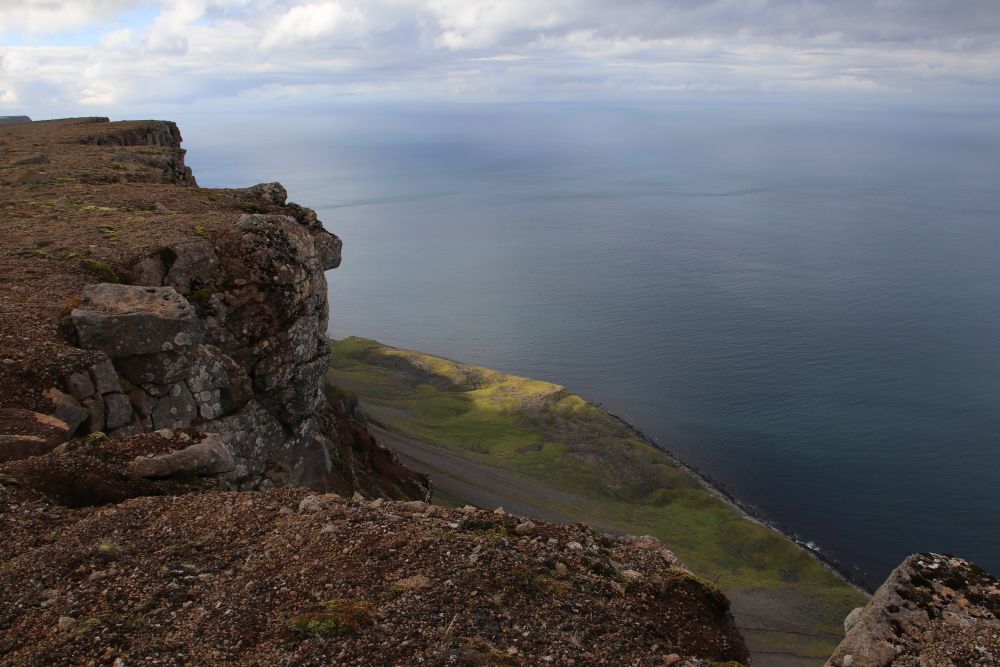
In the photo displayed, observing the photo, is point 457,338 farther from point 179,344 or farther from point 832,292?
point 179,344

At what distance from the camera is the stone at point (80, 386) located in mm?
20469

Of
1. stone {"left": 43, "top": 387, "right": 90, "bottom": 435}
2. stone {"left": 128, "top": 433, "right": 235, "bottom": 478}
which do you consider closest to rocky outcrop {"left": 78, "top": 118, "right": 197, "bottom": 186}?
stone {"left": 43, "top": 387, "right": 90, "bottom": 435}

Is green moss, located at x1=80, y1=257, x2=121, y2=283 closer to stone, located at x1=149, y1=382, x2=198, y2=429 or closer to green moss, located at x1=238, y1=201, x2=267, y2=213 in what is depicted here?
stone, located at x1=149, y1=382, x2=198, y2=429

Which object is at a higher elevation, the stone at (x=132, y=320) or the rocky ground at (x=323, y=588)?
the stone at (x=132, y=320)

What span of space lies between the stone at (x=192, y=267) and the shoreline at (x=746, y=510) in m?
75.1

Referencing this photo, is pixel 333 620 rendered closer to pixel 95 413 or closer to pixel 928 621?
pixel 95 413

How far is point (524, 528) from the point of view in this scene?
55.2 feet

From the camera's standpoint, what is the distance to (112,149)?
178 feet

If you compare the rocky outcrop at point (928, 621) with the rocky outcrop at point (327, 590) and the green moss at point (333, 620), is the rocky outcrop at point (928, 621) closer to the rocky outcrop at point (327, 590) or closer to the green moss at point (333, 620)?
the rocky outcrop at point (327, 590)

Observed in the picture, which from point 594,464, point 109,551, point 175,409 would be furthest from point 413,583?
point 594,464

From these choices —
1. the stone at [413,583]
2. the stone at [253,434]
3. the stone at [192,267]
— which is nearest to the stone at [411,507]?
the stone at [413,583]

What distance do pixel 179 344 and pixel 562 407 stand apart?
320ft

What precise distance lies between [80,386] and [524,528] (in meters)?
14.4

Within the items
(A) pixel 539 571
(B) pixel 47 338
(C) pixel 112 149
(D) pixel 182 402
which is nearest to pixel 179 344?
(D) pixel 182 402
